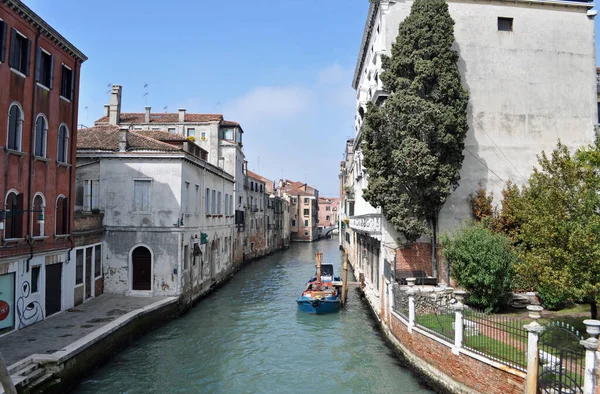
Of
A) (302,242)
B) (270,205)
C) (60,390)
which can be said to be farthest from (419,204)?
(302,242)

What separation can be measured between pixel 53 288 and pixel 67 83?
20.7 feet

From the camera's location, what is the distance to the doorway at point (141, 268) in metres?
17.2

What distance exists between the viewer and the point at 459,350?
29.8ft

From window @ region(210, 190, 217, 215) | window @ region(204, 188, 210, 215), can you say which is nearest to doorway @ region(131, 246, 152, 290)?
window @ region(204, 188, 210, 215)

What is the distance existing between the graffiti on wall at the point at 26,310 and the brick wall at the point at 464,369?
9.84 metres

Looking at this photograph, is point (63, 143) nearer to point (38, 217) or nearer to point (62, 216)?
point (62, 216)

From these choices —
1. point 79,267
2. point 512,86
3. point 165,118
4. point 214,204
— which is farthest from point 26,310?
point 165,118

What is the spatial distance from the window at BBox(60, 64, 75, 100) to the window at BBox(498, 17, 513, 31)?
14.6 metres

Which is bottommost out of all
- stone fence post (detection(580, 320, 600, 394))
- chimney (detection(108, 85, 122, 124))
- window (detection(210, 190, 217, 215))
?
stone fence post (detection(580, 320, 600, 394))

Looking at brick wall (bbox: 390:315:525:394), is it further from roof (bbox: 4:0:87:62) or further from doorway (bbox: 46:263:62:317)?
roof (bbox: 4:0:87:62)

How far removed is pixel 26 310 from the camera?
12.0m

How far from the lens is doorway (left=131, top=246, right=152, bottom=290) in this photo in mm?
17250

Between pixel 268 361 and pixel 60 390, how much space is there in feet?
16.5

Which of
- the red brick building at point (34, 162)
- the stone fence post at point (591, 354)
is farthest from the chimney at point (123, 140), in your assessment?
the stone fence post at point (591, 354)
